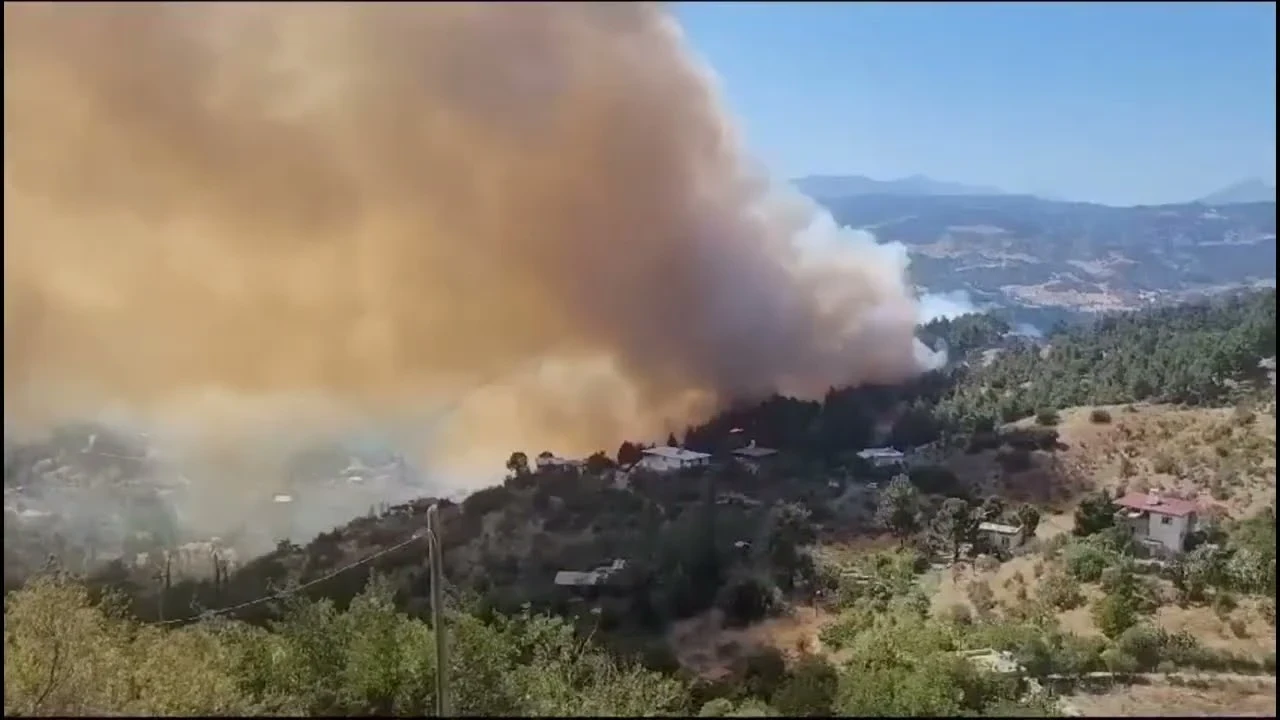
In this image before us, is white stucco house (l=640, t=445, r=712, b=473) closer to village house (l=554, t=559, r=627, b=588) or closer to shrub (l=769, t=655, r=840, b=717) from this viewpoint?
village house (l=554, t=559, r=627, b=588)

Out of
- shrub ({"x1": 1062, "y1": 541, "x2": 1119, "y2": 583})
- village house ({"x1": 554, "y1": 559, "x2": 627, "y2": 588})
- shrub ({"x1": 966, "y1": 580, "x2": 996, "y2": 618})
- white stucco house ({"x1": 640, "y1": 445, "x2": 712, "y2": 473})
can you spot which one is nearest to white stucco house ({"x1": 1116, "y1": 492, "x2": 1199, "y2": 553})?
shrub ({"x1": 1062, "y1": 541, "x2": 1119, "y2": 583})

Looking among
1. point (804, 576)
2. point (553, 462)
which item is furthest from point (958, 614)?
point (553, 462)

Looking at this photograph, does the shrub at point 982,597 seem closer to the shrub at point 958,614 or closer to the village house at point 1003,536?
the shrub at point 958,614

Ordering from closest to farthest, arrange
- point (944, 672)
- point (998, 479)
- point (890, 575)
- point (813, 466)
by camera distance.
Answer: point (944, 672)
point (890, 575)
point (998, 479)
point (813, 466)

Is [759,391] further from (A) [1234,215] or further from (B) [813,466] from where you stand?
(A) [1234,215]

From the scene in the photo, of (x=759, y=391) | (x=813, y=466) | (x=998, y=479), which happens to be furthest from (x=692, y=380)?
(x=998, y=479)

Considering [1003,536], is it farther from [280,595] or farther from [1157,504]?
[280,595]
